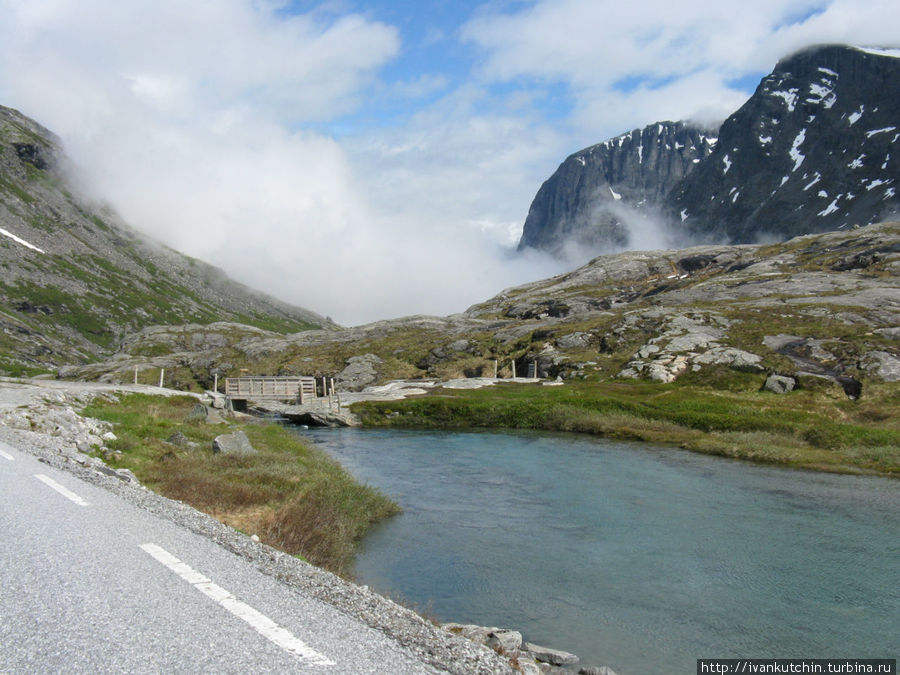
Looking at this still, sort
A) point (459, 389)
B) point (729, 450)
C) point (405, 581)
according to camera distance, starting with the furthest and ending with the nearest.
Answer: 1. point (459, 389)
2. point (729, 450)
3. point (405, 581)

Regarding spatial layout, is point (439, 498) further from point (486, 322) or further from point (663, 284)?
point (663, 284)

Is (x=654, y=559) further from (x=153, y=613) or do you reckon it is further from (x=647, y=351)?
(x=647, y=351)

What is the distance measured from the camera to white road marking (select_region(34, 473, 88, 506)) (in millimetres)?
13851

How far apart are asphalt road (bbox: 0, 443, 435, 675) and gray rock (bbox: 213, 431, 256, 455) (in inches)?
667

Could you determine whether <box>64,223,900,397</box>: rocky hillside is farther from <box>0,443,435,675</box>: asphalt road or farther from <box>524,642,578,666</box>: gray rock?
<box>0,443,435,675</box>: asphalt road

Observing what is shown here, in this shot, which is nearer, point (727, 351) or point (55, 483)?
point (55, 483)

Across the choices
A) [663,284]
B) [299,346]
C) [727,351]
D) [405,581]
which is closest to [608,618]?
[405,581]

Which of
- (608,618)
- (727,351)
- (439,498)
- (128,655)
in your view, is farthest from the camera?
(727,351)

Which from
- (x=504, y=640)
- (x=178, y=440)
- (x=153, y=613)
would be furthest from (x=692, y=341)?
(x=153, y=613)

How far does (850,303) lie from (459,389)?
54143 mm

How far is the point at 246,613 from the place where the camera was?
7.88 meters

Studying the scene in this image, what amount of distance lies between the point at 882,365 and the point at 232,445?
57.0 metres

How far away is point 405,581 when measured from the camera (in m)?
17.9

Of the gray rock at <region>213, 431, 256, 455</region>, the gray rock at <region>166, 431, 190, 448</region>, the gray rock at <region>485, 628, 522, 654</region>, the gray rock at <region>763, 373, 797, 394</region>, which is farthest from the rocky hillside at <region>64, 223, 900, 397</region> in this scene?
the gray rock at <region>166, 431, 190, 448</region>
